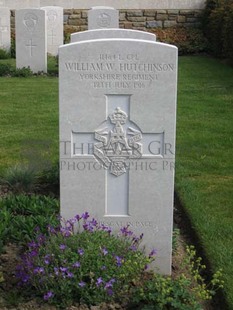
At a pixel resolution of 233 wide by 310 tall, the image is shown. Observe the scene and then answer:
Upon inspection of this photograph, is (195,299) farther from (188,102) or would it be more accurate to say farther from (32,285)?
(188,102)

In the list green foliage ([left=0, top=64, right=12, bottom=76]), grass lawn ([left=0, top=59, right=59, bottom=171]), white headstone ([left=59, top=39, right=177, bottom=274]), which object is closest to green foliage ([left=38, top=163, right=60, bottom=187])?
Result: grass lawn ([left=0, top=59, right=59, bottom=171])

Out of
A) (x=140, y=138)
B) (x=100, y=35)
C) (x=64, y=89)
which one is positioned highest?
(x=100, y=35)

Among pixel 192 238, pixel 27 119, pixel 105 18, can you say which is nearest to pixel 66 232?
pixel 192 238

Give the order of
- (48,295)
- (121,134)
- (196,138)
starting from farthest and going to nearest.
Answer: (196,138)
(121,134)
(48,295)

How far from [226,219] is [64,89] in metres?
1.93

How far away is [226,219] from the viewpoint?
16.5 feet

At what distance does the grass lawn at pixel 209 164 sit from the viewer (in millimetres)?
4586

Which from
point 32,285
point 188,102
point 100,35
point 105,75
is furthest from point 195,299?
point 188,102

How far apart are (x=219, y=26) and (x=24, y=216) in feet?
42.8

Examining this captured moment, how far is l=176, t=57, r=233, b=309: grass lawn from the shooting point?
4586 mm

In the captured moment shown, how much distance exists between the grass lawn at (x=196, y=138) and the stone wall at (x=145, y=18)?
5.97 meters

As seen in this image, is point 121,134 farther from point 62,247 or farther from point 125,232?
point 62,247

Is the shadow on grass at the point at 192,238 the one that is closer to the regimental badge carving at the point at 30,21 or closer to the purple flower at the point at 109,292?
the purple flower at the point at 109,292

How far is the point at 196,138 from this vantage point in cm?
769
